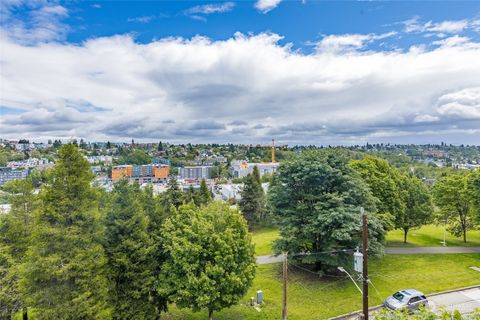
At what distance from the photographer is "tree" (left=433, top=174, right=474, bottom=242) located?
27453mm

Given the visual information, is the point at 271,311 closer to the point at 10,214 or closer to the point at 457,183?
the point at 10,214

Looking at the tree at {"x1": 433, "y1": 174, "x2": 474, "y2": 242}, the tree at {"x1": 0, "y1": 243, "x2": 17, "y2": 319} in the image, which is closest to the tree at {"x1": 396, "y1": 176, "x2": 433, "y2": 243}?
A: the tree at {"x1": 433, "y1": 174, "x2": 474, "y2": 242}

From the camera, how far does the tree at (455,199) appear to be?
27453 millimetres

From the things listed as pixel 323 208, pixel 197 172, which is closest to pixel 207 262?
pixel 323 208

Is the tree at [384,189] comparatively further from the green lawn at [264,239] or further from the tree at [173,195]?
the tree at [173,195]

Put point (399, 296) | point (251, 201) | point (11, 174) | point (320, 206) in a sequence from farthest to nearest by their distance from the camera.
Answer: point (11, 174) → point (251, 201) → point (320, 206) → point (399, 296)

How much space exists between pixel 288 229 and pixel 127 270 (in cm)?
1059

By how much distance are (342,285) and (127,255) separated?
46.4ft

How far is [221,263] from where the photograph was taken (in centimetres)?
1305

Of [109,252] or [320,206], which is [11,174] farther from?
[320,206]

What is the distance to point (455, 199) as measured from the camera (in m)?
28.0

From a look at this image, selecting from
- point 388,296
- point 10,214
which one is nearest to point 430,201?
point 388,296

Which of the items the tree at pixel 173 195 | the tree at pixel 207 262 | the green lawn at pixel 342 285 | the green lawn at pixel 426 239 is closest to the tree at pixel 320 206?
the green lawn at pixel 342 285

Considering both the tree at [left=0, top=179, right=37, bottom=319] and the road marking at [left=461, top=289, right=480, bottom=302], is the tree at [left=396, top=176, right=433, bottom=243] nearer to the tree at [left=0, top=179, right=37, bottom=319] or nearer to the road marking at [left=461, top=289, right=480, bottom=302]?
the road marking at [left=461, top=289, right=480, bottom=302]
